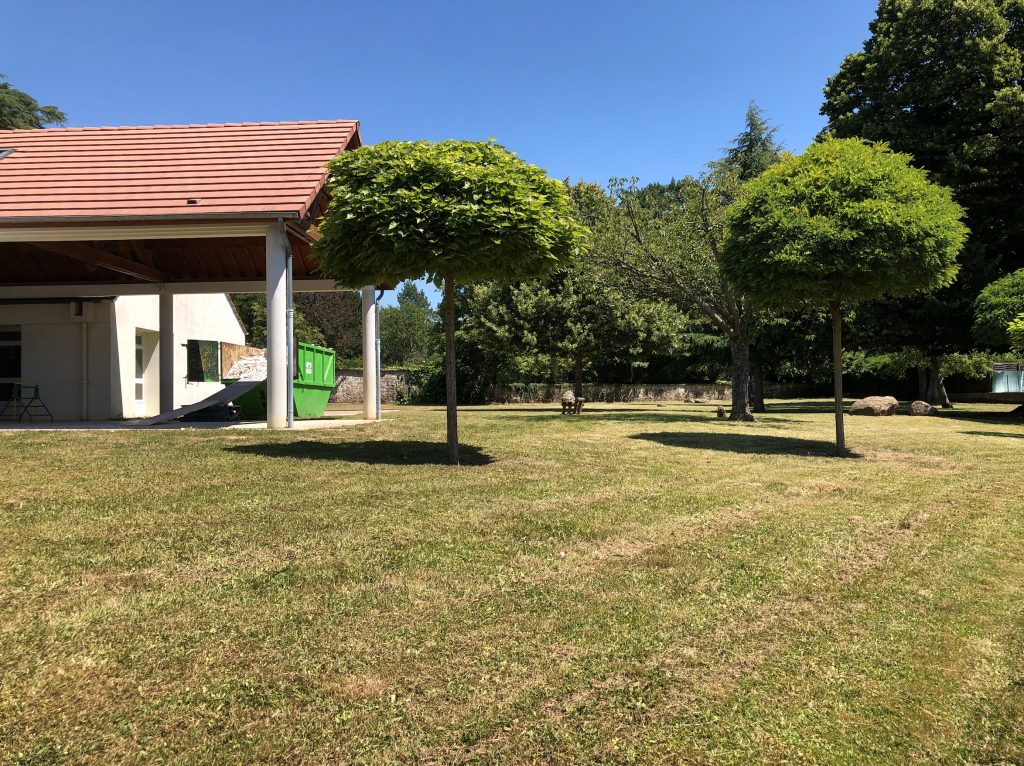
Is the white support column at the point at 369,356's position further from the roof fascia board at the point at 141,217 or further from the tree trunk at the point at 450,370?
the tree trunk at the point at 450,370

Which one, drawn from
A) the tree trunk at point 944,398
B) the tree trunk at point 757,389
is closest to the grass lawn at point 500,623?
the tree trunk at point 757,389

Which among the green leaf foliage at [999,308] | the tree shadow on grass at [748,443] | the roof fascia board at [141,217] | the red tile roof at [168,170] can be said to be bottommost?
the tree shadow on grass at [748,443]

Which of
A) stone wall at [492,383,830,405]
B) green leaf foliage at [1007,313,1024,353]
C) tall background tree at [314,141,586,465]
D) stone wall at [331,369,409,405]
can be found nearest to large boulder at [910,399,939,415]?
green leaf foliage at [1007,313,1024,353]

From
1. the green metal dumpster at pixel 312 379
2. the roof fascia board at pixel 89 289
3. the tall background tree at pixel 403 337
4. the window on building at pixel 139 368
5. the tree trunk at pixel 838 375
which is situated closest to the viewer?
the tree trunk at pixel 838 375

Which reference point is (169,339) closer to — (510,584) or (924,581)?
(510,584)

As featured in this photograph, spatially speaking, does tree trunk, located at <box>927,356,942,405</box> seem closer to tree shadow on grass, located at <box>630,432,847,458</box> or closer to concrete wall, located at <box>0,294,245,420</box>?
tree shadow on grass, located at <box>630,432,847,458</box>

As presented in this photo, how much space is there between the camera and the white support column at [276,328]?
12195mm

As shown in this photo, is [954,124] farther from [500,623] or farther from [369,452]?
[500,623]

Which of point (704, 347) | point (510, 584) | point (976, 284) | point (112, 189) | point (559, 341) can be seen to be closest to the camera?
point (510, 584)

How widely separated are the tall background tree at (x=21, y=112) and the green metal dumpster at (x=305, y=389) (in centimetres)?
3108

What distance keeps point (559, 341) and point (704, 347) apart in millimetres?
11393

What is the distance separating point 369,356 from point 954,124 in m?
21.3

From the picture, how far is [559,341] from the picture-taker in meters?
30.0

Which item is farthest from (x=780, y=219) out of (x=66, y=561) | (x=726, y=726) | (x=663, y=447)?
(x=66, y=561)
